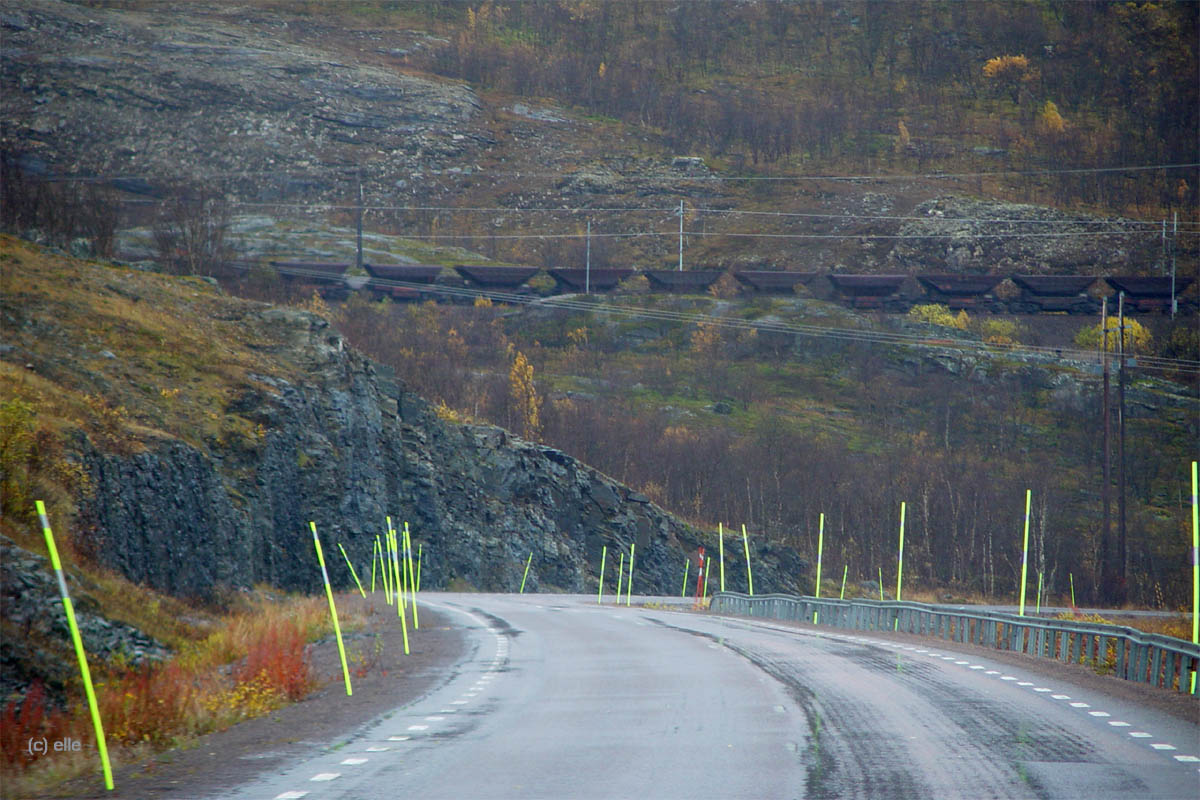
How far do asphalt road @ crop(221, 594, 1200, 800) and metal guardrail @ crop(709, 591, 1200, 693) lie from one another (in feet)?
4.15

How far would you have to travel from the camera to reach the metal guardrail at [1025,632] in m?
16.1

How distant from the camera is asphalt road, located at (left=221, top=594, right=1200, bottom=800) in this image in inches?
360

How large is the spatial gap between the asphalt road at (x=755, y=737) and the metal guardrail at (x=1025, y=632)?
1.27 meters

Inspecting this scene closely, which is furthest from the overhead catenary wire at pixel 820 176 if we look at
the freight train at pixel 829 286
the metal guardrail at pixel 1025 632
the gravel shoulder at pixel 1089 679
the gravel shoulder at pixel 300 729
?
the gravel shoulder at pixel 1089 679

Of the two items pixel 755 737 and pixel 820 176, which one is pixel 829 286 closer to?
pixel 820 176

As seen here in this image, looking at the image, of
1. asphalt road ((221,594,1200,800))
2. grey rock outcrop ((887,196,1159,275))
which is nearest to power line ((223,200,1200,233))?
grey rock outcrop ((887,196,1159,275))

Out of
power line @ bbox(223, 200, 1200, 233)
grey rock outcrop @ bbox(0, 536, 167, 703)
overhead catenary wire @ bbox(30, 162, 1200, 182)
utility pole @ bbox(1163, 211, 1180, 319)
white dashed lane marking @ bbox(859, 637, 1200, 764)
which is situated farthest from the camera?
overhead catenary wire @ bbox(30, 162, 1200, 182)

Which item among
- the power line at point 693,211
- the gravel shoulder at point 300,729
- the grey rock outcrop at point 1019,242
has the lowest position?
the gravel shoulder at point 300,729

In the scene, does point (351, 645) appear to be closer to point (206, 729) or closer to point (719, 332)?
point (206, 729)

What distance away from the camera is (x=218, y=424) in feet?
127

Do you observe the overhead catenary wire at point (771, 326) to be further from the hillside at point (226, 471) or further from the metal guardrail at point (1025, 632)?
the metal guardrail at point (1025, 632)

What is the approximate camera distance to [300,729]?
41.3ft

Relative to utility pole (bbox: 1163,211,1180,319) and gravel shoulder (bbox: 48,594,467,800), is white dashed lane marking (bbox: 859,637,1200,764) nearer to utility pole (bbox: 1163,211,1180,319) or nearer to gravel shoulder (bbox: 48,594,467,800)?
gravel shoulder (bbox: 48,594,467,800)

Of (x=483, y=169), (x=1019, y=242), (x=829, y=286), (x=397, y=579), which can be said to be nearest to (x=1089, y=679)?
(x=397, y=579)
